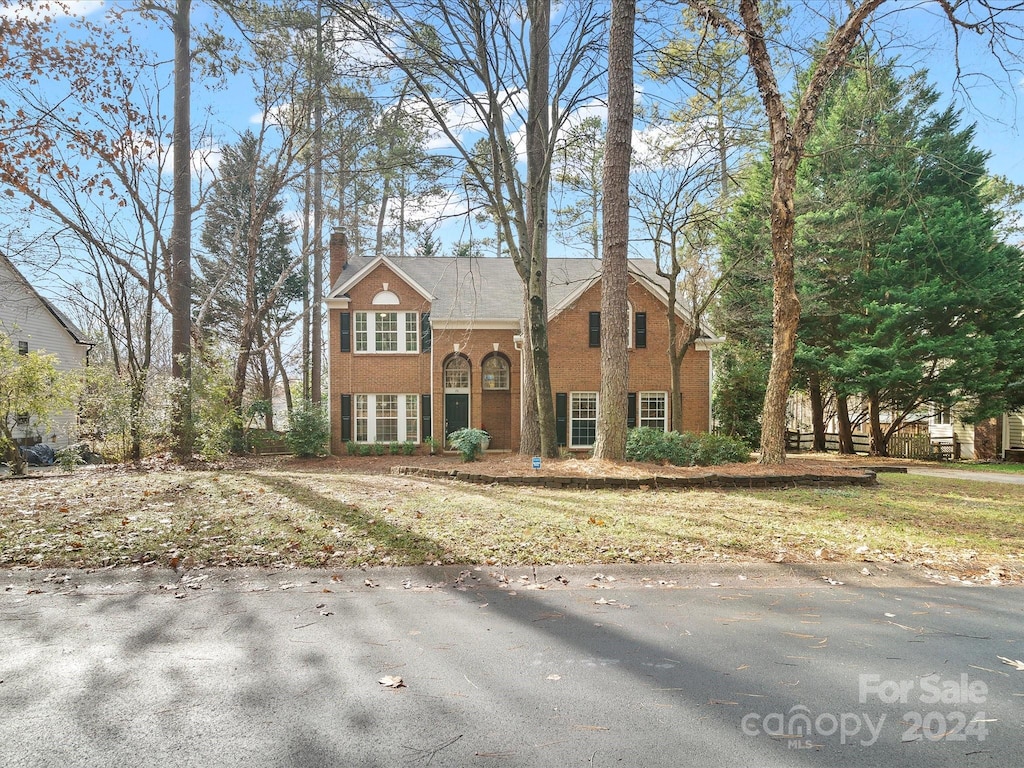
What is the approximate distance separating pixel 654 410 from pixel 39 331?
2564 centimetres

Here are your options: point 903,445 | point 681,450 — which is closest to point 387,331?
point 681,450

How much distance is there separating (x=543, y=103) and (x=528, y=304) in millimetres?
4974

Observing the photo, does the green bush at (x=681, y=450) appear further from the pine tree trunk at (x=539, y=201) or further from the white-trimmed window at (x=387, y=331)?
the white-trimmed window at (x=387, y=331)

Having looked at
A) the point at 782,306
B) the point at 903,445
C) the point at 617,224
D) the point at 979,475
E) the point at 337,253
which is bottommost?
the point at 979,475

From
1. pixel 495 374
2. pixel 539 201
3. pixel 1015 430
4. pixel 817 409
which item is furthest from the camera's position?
pixel 817 409

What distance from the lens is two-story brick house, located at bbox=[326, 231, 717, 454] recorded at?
19219 mm

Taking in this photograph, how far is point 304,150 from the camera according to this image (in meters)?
19.8

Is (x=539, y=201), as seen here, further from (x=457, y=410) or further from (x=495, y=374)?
(x=457, y=410)

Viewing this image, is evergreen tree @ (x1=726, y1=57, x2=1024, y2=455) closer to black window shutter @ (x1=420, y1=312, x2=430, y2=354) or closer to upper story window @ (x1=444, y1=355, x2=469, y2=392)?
upper story window @ (x1=444, y1=355, x2=469, y2=392)

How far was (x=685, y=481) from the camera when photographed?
31.3 ft

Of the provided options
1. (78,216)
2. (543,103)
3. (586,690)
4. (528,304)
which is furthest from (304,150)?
(586,690)

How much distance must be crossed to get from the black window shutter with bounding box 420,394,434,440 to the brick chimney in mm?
5994

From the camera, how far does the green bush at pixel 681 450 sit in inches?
522

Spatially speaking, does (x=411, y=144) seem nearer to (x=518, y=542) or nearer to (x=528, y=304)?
(x=528, y=304)
